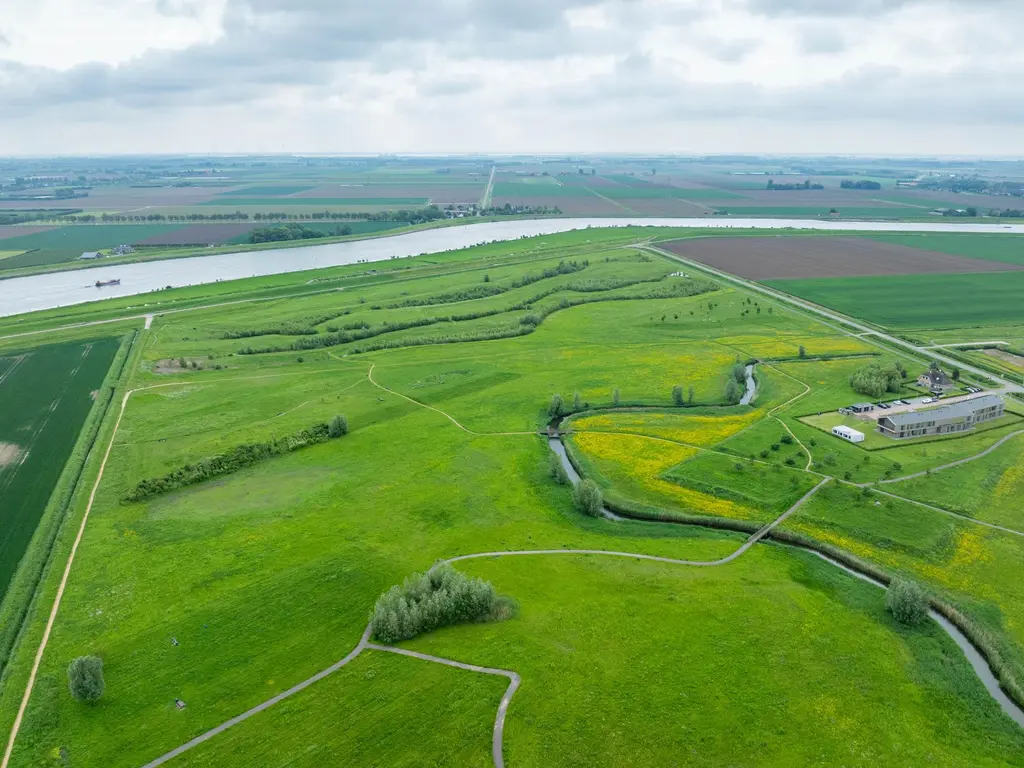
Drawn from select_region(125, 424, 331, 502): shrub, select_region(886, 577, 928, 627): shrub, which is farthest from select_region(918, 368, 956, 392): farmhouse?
select_region(125, 424, 331, 502): shrub

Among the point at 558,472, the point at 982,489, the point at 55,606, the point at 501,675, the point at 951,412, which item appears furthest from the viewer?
the point at 951,412

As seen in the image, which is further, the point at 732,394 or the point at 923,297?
the point at 923,297

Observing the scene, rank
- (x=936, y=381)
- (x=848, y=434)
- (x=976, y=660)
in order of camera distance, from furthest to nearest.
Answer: (x=936, y=381), (x=848, y=434), (x=976, y=660)

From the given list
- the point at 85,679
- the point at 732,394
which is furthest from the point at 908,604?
the point at 85,679

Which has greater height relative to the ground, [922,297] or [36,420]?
[922,297]

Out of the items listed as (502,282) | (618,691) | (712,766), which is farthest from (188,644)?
(502,282)

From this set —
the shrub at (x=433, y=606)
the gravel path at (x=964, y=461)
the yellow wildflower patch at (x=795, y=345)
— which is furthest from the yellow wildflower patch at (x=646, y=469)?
the yellow wildflower patch at (x=795, y=345)

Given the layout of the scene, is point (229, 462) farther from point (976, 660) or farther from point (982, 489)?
point (982, 489)
